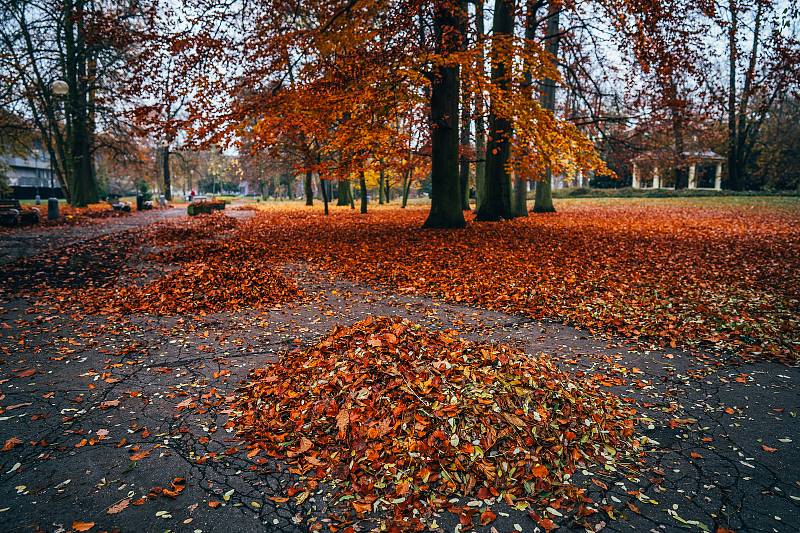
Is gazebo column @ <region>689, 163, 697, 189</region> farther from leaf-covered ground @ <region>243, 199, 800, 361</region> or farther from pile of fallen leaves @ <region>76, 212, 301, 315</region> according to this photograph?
pile of fallen leaves @ <region>76, 212, 301, 315</region>

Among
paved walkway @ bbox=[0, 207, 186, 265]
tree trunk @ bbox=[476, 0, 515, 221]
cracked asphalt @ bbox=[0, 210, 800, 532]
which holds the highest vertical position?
tree trunk @ bbox=[476, 0, 515, 221]

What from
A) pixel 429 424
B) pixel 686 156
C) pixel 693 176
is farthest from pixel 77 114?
pixel 693 176

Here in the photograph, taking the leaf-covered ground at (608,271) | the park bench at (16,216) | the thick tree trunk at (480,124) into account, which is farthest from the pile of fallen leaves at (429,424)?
the park bench at (16,216)

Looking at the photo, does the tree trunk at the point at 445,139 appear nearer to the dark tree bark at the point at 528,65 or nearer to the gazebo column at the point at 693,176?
the dark tree bark at the point at 528,65

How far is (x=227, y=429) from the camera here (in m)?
3.51

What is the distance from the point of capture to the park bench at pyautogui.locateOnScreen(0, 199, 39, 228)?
616 inches

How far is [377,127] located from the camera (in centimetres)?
1311

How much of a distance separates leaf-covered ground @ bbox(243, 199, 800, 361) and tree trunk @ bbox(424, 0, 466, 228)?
0.84 m

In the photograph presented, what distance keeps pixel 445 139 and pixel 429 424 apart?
35.9 feet

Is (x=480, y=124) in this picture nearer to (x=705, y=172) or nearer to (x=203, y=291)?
(x=203, y=291)

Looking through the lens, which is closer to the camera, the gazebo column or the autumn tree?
the autumn tree

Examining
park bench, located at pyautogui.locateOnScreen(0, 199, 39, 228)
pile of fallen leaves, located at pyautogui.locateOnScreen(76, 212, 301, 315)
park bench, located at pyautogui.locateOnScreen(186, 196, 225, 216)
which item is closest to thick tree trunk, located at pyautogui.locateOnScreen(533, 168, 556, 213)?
pile of fallen leaves, located at pyautogui.locateOnScreen(76, 212, 301, 315)

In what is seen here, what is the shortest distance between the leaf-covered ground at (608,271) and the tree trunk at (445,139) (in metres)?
0.84

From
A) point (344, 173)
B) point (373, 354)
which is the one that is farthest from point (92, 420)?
point (344, 173)
